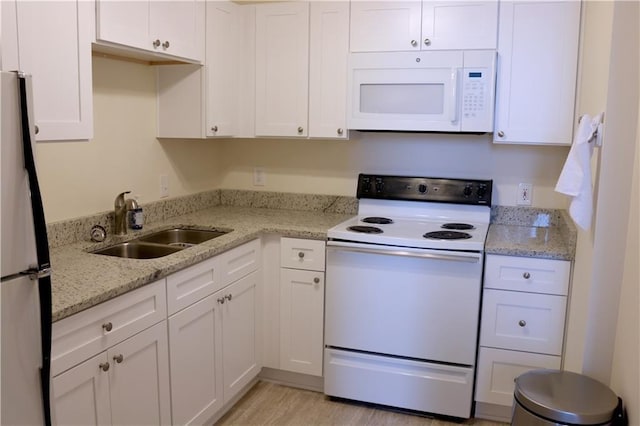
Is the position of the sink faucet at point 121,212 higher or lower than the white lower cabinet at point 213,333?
higher

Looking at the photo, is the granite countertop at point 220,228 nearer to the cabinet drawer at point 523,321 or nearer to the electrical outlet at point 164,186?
the electrical outlet at point 164,186

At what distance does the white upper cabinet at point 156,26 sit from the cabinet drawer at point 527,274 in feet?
5.76

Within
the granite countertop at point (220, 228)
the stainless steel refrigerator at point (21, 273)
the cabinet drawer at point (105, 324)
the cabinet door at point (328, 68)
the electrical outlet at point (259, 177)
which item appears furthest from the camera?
the electrical outlet at point (259, 177)

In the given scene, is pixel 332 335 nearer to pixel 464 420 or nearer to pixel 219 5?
pixel 464 420

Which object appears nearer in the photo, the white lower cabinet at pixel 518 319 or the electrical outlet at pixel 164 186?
the white lower cabinet at pixel 518 319

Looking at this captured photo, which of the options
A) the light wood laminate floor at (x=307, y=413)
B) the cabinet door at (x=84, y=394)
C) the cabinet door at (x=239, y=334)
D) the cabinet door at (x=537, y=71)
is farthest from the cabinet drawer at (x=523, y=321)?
the cabinet door at (x=84, y=394)

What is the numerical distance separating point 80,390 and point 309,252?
1.38 metres

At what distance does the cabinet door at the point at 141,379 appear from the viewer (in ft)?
6.33

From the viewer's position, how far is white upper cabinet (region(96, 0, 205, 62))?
7.11 feet

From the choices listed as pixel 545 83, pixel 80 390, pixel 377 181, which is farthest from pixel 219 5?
pixel 80 390

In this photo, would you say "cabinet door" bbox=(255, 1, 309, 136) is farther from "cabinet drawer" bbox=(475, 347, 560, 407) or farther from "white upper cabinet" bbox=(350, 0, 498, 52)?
"cabinet drawer" bbox=(475, 347, 560, 407)

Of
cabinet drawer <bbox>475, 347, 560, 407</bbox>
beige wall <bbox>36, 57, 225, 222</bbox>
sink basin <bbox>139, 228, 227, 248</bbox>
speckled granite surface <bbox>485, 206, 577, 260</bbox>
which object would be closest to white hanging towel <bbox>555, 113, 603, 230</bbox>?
speckled granite surface <bbox>485, 206, 577, 260</bbox>

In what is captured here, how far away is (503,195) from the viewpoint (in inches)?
124

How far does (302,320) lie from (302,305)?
83mm
